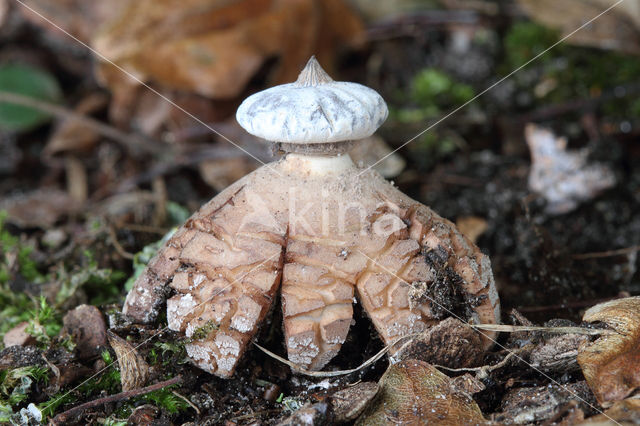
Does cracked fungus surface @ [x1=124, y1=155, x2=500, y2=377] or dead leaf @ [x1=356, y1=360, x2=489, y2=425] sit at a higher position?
cracked fungus surface @ [x1=124, y1=155, x2=500, y2=377]

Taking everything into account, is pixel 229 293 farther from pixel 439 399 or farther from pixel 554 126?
pixel 554 126

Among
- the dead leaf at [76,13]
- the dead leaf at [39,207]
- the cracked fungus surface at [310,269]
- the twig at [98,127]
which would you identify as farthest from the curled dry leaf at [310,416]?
the dead leaf at [76,13]

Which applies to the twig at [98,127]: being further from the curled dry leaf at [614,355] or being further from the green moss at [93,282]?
the curled dry leaf at [614,355]

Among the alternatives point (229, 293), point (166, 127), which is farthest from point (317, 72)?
point (166, 127)

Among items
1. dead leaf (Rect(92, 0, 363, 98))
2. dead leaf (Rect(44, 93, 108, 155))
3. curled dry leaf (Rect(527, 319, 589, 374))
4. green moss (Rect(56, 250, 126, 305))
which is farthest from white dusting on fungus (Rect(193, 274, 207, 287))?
dead leaf (Rect(44, 93, 108, 155))

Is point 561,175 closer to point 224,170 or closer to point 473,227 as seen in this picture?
point 473,227

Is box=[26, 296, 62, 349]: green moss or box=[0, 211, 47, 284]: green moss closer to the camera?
box=[26, 296, 62, 349]: green moss

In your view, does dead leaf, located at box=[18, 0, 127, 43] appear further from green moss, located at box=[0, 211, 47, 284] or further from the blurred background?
green moss, located at box=[0, 211, 47, 284]
